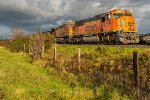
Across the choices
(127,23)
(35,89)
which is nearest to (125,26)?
(127,23)

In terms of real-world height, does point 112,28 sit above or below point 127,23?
below

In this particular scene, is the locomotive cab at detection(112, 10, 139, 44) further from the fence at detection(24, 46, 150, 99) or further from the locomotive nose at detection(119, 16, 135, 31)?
the fence at detection(24, 46, 150, 99)

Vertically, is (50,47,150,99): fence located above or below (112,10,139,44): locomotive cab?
below

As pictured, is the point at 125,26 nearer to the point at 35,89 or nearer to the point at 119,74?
the point at 119,74

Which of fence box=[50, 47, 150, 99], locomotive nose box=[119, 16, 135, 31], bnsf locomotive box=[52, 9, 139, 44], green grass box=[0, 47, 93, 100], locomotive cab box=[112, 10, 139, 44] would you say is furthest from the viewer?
locomotive nose box=[119, 16, 135, 31]

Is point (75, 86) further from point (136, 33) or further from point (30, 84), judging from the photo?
point (136, 33)

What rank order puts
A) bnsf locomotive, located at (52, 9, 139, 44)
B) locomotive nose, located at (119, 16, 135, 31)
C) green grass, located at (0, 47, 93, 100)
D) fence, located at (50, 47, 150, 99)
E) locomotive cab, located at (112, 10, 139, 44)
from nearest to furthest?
green grass, located at (0, 47, 93, 100), fence, located at (50, 47, 150, 99), locomotive cab, located at (112, 10, 139, 44), bnsf locomotive, located at (52, 9, 139, 44), locomotive nose, located at (119, 16, 135, 31)

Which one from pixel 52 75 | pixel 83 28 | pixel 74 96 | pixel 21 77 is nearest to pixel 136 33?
pixel 83 28

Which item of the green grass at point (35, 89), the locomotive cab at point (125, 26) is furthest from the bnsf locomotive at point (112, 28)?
the green grass at point (35, 89)

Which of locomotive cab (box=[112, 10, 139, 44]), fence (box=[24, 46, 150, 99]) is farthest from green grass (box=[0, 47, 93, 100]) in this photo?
locomotive cab (box=[112, 10, 139, 44])

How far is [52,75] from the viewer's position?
16.8 meters

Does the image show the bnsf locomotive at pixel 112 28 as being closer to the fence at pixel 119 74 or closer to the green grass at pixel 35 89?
the fence at pixel 119 74

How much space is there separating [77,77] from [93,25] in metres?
22.3

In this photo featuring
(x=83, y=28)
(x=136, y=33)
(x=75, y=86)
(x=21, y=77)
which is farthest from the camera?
(x=83, y=28)
